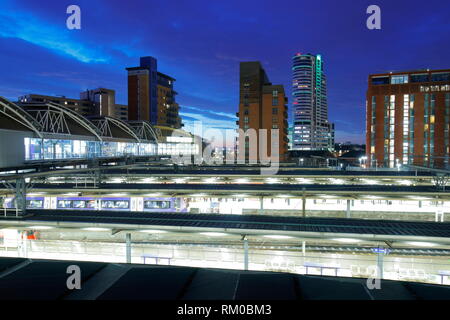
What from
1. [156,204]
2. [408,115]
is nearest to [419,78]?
[408,115]

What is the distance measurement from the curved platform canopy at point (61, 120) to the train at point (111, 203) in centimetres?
1878

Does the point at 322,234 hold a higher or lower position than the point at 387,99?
lower

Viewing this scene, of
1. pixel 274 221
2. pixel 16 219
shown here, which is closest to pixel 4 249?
pixel 16 219

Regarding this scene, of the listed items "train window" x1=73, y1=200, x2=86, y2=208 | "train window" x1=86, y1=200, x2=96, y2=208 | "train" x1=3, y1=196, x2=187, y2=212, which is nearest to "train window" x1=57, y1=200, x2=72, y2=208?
"train" x1=3, y1=196, x2=187, y2=212

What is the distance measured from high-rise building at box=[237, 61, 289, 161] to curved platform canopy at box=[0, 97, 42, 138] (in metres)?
45.5

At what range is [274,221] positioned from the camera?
11781 mm

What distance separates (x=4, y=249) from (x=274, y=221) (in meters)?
14.1

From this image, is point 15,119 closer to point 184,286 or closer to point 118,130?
point 118,130

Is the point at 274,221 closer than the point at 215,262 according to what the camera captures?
Yes

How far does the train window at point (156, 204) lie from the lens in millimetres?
21031

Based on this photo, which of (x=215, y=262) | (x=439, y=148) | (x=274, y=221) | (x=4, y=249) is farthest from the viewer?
(x=439, y=148)

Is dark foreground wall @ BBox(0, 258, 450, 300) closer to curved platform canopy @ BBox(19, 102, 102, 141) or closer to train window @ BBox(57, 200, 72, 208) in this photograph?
train window @ BBox(57, 200, 72, 208)
